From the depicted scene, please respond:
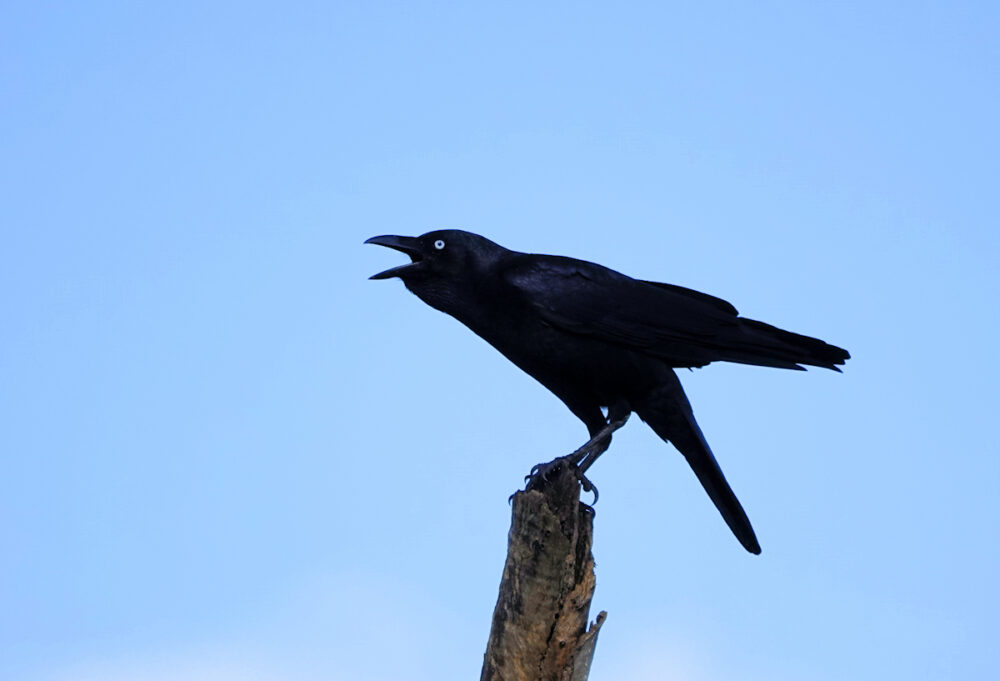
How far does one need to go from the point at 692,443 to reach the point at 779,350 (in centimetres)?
68

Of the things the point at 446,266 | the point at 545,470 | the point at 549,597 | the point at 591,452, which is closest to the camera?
the point at 549,597

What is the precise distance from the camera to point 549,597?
171 inches

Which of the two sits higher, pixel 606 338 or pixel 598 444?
pixel 606 338

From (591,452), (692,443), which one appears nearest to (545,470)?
(591,452)

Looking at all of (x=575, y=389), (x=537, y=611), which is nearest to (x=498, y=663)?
(x=537, y=611)

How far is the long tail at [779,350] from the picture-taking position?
5371mm

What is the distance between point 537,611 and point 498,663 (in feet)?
1.03

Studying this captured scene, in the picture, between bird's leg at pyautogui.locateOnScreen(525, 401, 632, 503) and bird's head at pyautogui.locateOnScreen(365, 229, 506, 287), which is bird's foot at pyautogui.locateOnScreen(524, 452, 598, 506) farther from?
bird's head at pyautogui.locateOnScreen(365, 229, 506, 287)

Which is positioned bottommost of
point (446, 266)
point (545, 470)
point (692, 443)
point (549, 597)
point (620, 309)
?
point (549, 597)

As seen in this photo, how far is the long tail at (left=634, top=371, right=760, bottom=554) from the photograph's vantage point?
211 inches

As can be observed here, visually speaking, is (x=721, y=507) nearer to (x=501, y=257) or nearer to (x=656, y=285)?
(x=656, y=285)

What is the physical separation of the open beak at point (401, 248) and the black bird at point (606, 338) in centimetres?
1

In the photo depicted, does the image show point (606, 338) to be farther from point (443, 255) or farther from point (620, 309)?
point (443, 255)

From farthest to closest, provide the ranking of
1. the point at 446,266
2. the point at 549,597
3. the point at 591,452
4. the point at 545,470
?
the point at 446,266 < the point at 591,452 < the point at 545,470 < the point at 549,597
